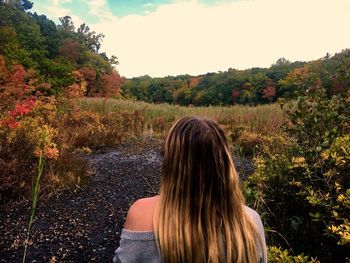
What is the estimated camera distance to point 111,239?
3756 millimetres

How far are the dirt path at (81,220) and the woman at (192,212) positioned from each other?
2.44 metres

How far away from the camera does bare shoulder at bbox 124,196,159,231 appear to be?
3.99 ft

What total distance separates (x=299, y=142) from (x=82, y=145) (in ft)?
19.0

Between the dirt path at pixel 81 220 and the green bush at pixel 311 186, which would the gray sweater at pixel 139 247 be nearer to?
the green bush at pixel 311 186

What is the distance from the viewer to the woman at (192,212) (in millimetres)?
1182

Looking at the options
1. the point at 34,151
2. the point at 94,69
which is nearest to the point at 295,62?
the point at 94,69

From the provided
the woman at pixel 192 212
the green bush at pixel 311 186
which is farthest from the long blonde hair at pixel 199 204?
the green bush at pixel 311 186

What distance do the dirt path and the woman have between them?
2444mm

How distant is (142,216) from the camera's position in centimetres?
123

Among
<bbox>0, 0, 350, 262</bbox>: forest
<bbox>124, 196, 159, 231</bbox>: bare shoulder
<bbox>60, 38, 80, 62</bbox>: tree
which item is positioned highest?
<bbox>60, 38, 80, 62</bbox>: tree

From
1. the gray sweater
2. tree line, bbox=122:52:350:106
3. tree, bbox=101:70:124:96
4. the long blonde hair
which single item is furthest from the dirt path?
tree, bbox=101:70:124:96

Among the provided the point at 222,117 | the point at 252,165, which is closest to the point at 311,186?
the point at 252,165

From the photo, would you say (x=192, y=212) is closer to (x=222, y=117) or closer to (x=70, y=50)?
(x=222, y=117)

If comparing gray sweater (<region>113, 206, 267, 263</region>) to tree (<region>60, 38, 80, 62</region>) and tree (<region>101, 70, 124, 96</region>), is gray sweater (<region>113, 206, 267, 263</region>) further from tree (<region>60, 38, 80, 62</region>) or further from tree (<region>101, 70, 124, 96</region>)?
tree (<region>60, 38, 80, 62</region>)
